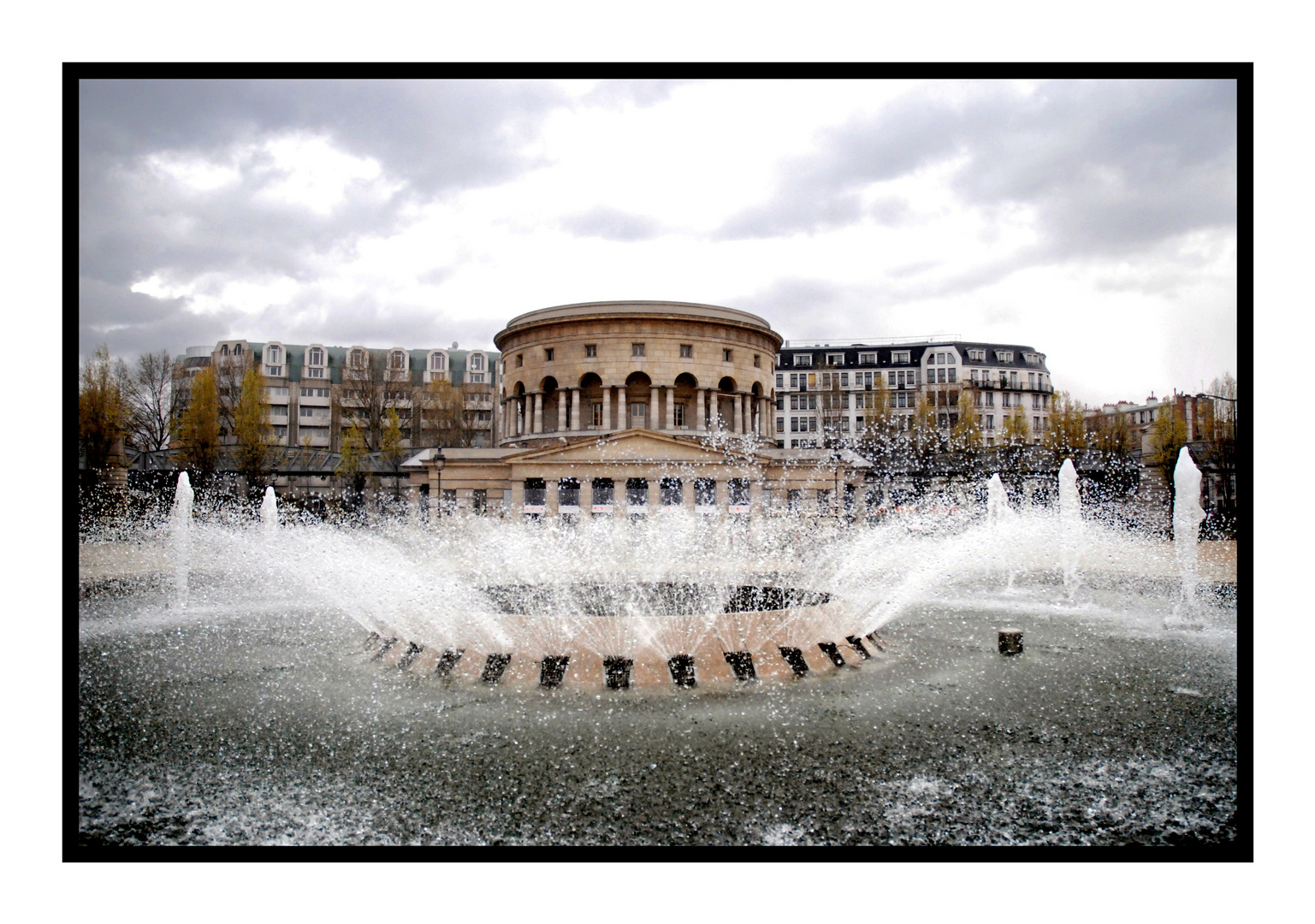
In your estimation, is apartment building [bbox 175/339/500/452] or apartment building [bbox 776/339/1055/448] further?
apartment building [bbox 776/339/1055/448]

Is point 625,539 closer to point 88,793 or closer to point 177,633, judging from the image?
point 177,633

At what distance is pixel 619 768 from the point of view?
18.7ft

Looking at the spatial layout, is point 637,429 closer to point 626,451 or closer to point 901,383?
point 626,451

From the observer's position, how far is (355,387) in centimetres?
6297

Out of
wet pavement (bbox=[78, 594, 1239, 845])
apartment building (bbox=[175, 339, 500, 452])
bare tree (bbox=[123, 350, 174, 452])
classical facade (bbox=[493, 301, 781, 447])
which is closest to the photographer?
wet pavement (bbox=[78, 594, 1239, 845])

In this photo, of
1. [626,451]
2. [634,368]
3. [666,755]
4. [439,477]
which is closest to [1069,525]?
[626,451]

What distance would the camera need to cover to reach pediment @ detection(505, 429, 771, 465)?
39312mm

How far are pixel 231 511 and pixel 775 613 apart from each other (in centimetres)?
3961

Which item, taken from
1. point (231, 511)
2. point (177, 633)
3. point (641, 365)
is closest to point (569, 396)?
point (641, 365)

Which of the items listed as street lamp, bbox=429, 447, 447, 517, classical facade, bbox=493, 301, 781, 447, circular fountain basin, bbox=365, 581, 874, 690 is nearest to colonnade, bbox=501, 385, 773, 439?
classical facade, bbox=493, 301, 781, 447

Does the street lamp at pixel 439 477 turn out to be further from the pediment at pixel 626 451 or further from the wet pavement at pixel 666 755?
the wet pavement at pixel 666 755

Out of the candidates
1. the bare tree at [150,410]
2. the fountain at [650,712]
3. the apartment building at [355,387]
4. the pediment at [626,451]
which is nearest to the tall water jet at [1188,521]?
the fountain at [650,712]

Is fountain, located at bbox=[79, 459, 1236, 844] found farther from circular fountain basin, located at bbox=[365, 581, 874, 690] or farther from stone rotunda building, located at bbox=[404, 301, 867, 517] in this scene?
stone rotunda building, located at bbox=[404, 301, 867, 517]

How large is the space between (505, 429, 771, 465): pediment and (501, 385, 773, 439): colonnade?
728 cm
